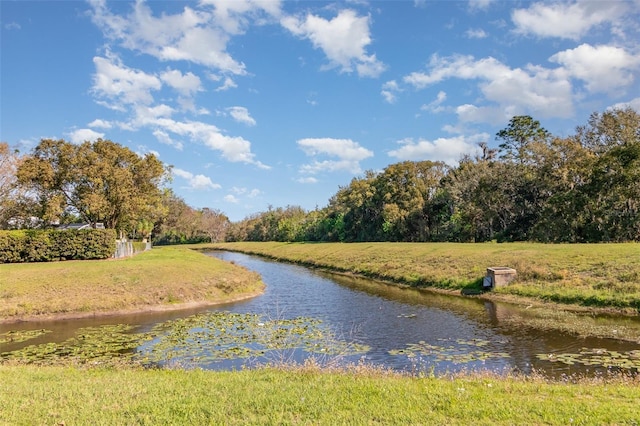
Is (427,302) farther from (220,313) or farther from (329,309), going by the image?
(220,313)

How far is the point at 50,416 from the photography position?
24.7ft

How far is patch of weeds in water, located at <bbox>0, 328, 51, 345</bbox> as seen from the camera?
60.7 feet

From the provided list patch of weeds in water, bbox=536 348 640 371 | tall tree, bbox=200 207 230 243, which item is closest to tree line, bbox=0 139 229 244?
patch of weeds in water, bbox=536 348 640 371

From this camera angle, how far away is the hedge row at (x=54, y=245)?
111 feet

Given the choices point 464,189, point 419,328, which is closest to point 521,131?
point 464,189

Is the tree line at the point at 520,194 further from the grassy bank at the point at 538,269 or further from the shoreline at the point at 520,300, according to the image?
the shoreline at the point at 520,300

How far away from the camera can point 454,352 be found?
16.0 m

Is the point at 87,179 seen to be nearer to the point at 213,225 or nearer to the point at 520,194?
the point at 520,194

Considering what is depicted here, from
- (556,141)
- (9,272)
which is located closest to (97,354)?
(9,272)

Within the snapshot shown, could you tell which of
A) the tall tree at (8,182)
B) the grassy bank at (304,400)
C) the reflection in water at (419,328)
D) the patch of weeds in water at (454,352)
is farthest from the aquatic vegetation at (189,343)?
the tall tree at (8,182)

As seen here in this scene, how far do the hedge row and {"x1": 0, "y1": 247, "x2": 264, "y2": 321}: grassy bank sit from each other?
3.71 meters

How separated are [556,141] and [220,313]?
49.8 meters

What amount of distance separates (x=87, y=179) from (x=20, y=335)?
26.6m

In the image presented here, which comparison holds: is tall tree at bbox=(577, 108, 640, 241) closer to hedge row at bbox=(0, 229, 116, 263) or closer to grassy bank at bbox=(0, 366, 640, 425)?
grassy bank at bbox=(0, 366, 640, 425)
